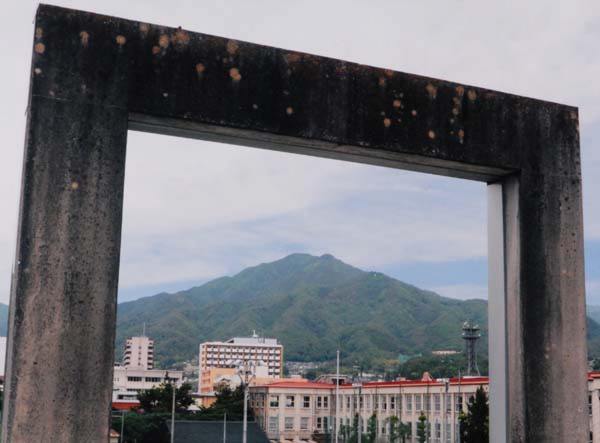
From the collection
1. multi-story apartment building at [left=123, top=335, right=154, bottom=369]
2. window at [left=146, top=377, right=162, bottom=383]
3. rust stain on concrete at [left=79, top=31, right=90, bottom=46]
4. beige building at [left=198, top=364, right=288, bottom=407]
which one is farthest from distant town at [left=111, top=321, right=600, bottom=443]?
multi-story apartment building at [left=123, top=335, right=154, bottom=369]

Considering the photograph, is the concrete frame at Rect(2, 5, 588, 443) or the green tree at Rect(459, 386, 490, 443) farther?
the green tree at Rect(459, 386, 490, 443)

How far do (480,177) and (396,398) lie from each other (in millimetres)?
49040

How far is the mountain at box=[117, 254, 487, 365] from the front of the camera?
12862 cm

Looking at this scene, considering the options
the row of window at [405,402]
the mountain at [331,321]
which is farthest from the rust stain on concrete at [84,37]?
the mountain at [331,321]

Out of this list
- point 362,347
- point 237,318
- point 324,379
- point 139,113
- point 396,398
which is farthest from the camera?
point 237,318

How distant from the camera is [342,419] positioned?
5934cm

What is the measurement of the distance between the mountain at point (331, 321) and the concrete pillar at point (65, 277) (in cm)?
11337

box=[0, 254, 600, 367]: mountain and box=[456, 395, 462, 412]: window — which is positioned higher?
box=[0, 254, 600, 367]: mountain

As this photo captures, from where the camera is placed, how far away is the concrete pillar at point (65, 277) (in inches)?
125

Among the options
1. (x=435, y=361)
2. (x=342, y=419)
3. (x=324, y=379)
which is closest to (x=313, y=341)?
(x=435, y=361)

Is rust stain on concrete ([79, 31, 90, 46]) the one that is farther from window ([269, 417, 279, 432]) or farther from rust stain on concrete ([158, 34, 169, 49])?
window ([269, 417, 279, 432])

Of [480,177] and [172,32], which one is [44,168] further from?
[480,177]

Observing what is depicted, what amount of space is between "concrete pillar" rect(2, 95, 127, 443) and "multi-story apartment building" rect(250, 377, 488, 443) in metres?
37.7

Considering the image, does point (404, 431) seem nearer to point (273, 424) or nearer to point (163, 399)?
point (163, 399)
